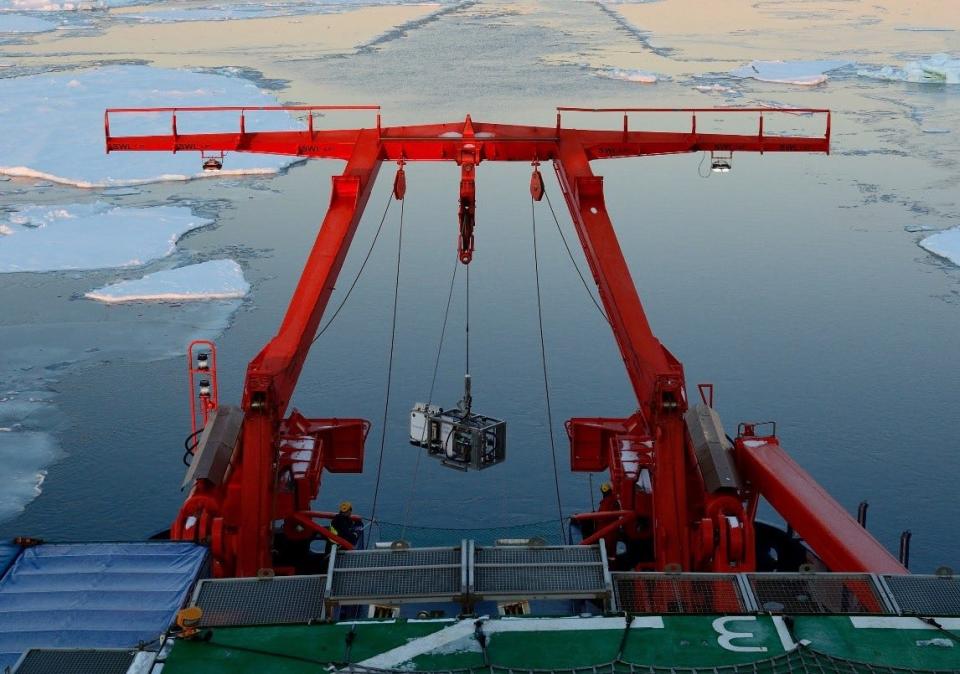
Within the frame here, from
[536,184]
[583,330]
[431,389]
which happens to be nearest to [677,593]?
[536,184]

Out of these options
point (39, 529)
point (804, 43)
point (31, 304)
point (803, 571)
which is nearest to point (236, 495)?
point (39, 529)

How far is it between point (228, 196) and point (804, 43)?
23619 millimetres

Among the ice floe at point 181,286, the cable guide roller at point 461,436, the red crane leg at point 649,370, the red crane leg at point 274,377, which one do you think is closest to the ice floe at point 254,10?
the ice floe at point 181,286

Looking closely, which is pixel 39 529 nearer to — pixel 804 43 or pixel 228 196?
pixel 228 196

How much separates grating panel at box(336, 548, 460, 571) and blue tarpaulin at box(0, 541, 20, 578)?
2.51 meters

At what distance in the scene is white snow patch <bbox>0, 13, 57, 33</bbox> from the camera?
48.9m

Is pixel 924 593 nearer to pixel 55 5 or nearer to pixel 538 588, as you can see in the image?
pixel 538 588

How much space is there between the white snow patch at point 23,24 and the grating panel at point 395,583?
46.0m

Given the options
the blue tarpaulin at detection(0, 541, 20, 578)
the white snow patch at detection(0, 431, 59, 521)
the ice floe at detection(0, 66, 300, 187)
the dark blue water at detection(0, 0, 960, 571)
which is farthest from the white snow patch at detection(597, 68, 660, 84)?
the blue tarpaulin at detection(0, 541, 20, 578)

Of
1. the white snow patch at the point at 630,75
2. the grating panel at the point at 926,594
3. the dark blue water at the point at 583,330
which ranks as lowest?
the dark blue water at the point at 583,330

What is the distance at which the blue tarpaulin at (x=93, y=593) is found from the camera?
784 cm

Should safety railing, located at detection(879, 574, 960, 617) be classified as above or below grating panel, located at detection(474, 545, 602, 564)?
below

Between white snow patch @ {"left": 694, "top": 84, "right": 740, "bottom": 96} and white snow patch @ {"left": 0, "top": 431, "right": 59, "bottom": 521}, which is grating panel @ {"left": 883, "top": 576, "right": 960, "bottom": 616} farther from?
white snow patch @ {"left": 694, "top": 84, "right": 740, "bottom": 96}

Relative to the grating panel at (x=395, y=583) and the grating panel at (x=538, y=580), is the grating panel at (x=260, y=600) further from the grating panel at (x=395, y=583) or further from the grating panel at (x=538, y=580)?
the grating panel at (x=538, y=580)
